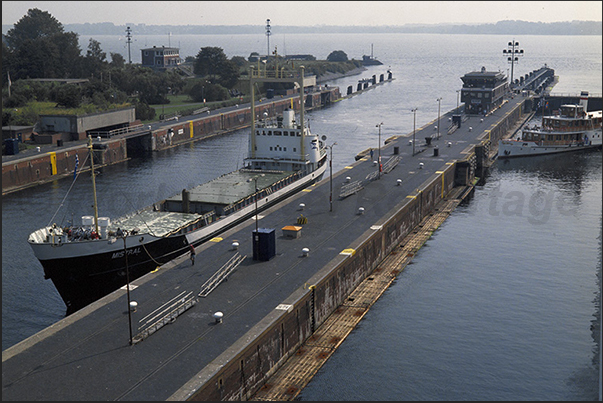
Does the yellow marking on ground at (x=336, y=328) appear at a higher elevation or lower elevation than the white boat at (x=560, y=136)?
lower

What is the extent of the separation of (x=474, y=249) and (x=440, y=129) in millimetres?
57418

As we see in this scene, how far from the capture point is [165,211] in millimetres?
60000

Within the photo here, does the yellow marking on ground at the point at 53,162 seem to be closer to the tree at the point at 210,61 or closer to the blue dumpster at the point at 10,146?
the blue dumpster at the point at 10,146

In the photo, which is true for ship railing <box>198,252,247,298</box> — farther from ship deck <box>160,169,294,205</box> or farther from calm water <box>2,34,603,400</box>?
ship deck <box>160,169,294,205</box>

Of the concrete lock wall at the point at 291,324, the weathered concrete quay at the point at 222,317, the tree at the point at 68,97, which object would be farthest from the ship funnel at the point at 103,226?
the tree at the point at 68,97

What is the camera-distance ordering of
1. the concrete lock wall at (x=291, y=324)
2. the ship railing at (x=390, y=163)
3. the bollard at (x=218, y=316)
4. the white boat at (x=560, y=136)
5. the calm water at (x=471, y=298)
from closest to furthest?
1. the concrete lock wall at (x=291, y=324)
2. the bollard at (x=218, y=316)
3. the calm water at (x=471, y=298)
4. the ship railing at (x=390, y=163)
5. the white boat at (x=560, y=136)

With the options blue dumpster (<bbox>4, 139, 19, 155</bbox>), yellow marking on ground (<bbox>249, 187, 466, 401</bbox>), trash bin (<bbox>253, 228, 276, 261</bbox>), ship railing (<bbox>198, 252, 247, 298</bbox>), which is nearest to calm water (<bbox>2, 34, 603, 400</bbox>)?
yellow marking on ground (<bbox>249, 187, 466, 401</bbox>)

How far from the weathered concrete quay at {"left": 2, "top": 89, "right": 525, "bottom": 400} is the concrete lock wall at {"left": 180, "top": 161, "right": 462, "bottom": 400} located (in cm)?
7

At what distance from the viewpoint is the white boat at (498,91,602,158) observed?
107188mm

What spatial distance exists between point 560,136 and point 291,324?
283 ft

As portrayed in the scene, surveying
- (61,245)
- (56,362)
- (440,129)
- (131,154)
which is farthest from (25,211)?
(440,129)

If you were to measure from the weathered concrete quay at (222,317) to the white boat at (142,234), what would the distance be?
2.99 meters

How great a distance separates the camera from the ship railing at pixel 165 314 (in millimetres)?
35000

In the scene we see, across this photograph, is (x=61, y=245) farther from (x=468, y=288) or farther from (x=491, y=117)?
(x=491, y=117)
